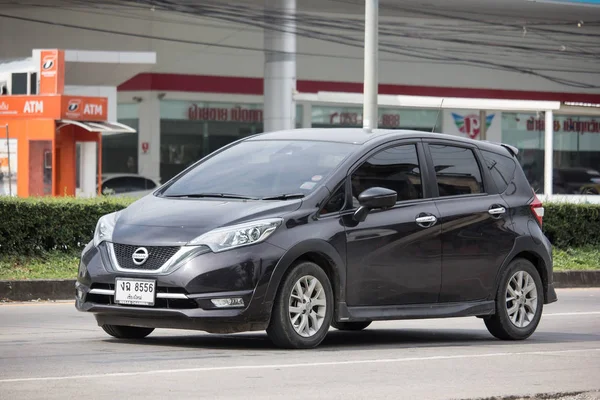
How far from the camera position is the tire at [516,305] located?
35.3 feet

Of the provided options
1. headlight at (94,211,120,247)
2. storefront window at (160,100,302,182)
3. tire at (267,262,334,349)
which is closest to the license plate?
headlight at (94,211,120,247)

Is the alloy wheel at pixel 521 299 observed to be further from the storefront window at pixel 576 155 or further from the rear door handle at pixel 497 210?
the storefront window at pixel 576 155

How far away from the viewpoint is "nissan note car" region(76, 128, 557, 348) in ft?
29.0

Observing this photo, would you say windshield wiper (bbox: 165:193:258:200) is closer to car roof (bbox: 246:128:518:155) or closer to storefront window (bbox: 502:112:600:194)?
car roof (bbox: 246:128:518:155)

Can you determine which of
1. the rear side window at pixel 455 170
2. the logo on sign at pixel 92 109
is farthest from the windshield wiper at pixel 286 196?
the logo on sign at pixel 92 109

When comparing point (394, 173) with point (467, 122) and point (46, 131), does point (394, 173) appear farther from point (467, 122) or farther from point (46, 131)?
point (467, 122)

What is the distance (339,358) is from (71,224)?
795 cm

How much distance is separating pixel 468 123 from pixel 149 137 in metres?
12.7

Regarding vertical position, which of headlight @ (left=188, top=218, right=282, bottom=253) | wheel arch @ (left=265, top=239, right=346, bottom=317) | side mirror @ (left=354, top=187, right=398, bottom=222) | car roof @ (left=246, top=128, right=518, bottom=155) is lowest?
wheel arch @ (left=265, top=239, right=346, bottom=317)

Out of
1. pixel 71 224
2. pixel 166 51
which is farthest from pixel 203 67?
pixel 71 224

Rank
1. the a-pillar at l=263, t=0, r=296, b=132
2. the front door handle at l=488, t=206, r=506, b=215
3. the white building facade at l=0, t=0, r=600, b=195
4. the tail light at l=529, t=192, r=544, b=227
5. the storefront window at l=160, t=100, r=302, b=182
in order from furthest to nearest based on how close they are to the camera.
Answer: the storefront window at l=160, t=100, r=302, b=182 < the white building facade at l=0, t=0, r=600, b=195 < the a-pillar at l=263, t=0, r=296, b=132 < the tail light at l=529, t=192, r=544, b=227 < the front door handle at l=488, t=206, r=506, b=215

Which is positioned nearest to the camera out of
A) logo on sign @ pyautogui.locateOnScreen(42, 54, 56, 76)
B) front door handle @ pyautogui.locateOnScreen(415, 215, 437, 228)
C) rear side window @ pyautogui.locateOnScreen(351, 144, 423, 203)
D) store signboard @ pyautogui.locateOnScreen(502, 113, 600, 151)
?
rear side window @ pyautogui.locateOnScreen(351, 144, 423, 203)

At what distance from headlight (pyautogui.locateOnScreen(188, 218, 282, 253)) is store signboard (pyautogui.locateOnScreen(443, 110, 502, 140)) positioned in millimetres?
41280

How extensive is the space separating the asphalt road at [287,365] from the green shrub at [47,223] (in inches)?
158
